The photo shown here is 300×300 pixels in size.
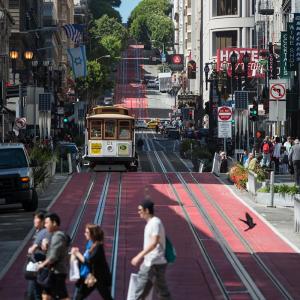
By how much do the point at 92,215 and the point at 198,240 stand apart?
657 centimetres

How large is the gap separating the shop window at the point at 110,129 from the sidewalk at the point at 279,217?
1658cm

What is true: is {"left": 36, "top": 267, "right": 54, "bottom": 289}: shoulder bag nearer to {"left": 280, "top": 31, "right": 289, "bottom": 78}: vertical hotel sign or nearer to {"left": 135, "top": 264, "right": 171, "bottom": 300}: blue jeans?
{"left": 135, "top": 264, "right": 171, "bottom": 300}: blue jeans

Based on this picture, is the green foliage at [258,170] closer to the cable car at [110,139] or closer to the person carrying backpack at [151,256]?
the cable car at [110,139]

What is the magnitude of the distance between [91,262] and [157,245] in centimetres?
A: 90

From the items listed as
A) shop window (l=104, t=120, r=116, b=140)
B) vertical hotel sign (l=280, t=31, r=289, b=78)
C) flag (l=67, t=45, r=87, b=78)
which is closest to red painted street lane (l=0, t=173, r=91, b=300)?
shop window (l=104, t=120, r=116, b=140)

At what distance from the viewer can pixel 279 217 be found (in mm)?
33062

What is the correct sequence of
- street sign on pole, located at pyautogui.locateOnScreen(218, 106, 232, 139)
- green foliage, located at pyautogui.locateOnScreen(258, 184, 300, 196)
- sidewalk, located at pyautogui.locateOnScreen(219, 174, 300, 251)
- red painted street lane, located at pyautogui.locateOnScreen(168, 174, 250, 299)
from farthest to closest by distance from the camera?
1. street sign on pole, located at pyautogui.locateOnScreen(218, 106, 232, 139)
2. green foliage, located at pyautogui.locateOnScreen(258, 184, 300, 196)
3. sidewalk, located at pyautogui.locateOnScreen(219, 174, 300, 251)
4. red painted street lane, located at pyautogui.locateOnScreen(168, 174, 250, 299)

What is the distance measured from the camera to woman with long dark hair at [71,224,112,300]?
1585cm

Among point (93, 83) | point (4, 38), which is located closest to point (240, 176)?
point (4, 38)

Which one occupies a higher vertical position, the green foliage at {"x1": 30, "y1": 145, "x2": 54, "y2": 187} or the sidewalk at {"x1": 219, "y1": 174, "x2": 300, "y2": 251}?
the green foliage at {"x1": 30, "y1": 145, "x2": 54, "y2": 187}

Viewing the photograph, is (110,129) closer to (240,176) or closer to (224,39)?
(240,176)

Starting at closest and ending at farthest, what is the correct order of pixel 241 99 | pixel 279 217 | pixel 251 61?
pixel 279 217 → pixel 241 99 → pixel 251 61

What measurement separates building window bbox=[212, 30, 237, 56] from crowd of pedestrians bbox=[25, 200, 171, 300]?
10892 cm

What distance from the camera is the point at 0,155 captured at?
113 ft
